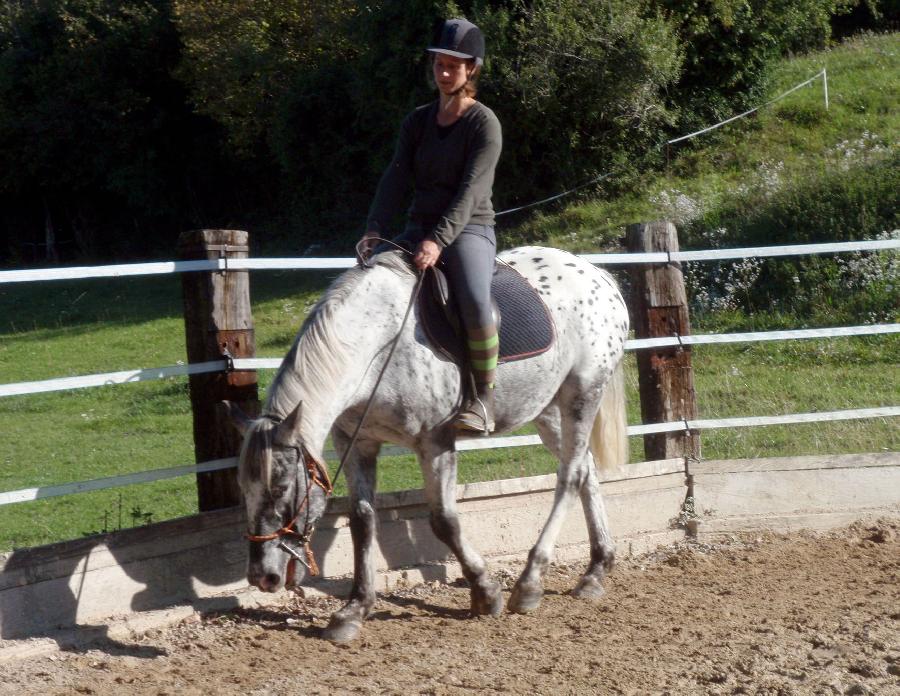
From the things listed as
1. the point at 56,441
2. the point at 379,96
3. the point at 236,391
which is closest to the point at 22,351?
the point at 56,441

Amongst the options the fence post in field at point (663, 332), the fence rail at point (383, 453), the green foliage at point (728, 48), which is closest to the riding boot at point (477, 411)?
the fence rail at point (383, 453)

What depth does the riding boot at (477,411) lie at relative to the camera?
13.9ft

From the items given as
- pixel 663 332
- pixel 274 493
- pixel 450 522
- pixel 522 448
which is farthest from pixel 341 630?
pixel 522 448

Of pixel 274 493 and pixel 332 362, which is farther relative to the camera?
pixel 332 362

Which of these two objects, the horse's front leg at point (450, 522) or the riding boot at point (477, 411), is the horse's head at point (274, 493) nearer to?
the horse's front leg at point (450, 522)

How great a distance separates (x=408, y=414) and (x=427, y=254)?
0.65m

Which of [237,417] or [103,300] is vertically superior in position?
[103,300]

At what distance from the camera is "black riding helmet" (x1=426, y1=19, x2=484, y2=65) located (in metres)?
4.07

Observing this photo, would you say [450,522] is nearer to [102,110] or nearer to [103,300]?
[103,300]

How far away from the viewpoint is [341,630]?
159 inches

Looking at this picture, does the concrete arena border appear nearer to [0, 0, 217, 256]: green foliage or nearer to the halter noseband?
the halter noseband

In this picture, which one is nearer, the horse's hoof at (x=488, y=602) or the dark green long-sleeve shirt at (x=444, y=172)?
the dark green long-sleeve shirt at (x=444, y=172)

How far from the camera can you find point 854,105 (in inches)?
723

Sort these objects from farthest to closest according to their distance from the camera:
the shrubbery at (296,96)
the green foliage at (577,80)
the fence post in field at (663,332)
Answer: the shrubbery at (296,96) → the green foliage at (577,80) → the fence post in field at (663,332)
